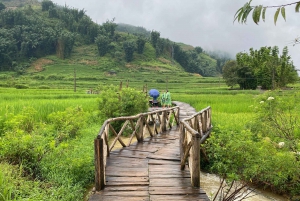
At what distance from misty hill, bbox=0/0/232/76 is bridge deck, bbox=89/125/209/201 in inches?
2321

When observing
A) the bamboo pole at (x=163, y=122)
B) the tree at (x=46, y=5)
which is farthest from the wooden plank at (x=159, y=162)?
the tree at (x=46, y=5)

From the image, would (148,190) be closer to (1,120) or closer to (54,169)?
(54,169)

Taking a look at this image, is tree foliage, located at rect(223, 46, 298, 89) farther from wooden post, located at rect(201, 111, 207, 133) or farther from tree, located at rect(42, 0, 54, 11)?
tree, located at rect(42, 0, 54, 11)

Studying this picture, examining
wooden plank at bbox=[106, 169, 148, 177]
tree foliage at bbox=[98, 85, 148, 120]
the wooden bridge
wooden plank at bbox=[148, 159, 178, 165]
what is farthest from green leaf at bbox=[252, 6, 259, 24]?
tree foliage at bbox=[98, 85, 148, 120]

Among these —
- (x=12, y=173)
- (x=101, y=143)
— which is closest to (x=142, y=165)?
(x=101, y=143)

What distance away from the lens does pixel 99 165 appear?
4.78 m

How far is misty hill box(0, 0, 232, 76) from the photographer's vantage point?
217 ft

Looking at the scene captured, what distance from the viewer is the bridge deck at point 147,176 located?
178 inches

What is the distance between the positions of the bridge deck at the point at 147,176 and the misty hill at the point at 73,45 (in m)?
59.0

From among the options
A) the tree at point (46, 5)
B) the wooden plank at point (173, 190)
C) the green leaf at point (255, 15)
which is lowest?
the wooden plank at point (173, 190)

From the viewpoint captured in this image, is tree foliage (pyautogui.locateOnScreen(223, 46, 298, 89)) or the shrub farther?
tree foliage (pyautogui.locateOnScreen(223, 46, 298, 89))

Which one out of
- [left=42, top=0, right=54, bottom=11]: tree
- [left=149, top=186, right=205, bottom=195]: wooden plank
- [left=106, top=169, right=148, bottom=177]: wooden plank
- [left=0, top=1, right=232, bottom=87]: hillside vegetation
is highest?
[left=42, top=0, right=54, bottom=11]: tree

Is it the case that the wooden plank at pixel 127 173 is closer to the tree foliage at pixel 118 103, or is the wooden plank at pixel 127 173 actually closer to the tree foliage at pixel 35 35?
the tree foliage at pixel 118 103

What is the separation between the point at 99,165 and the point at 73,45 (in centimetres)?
7895
